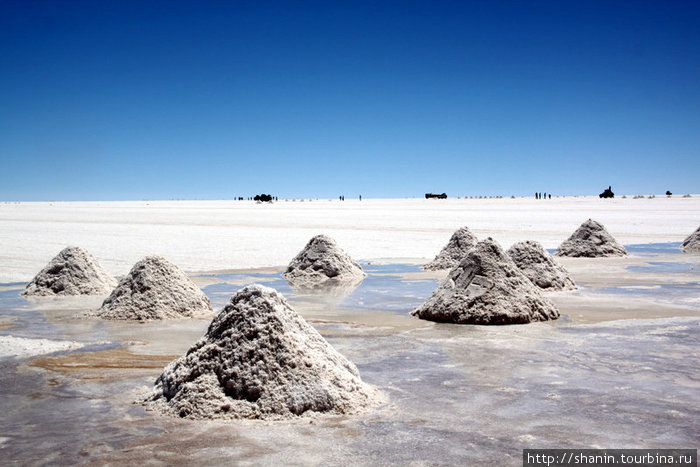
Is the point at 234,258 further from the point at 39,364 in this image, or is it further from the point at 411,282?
the point at 39,364

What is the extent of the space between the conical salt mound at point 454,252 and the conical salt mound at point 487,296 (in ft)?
17.9

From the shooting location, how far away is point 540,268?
11.1 m

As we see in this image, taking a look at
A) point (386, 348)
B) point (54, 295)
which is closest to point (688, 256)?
point (386, 348)

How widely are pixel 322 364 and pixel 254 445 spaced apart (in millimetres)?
1006

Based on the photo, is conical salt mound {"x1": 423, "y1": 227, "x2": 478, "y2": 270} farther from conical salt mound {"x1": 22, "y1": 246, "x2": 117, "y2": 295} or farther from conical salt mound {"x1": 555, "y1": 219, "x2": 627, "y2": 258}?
conical salt mound {"x1": 22, "y1": 246, "x2": 117, "y2": 295}

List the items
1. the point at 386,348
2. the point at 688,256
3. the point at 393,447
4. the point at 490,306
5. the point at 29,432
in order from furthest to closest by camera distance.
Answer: the point at 688,256 → the point at 490,306 → the point at 386,348 → the point at 29,432 → the point at 393,447

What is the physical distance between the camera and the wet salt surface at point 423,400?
3.85 meters

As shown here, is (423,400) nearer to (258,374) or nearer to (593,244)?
(258,374)

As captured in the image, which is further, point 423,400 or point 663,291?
point 663,291

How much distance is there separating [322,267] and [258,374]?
27.6 ft

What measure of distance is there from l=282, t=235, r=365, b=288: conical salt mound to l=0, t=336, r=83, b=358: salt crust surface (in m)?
5.99

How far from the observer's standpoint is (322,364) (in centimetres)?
482

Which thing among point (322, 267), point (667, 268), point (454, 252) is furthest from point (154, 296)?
point (667, 268)

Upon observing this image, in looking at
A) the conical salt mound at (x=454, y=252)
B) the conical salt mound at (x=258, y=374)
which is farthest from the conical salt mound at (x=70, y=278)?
the conical salt mound at (x=454, y=252)
